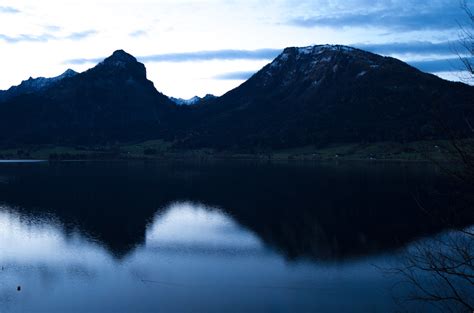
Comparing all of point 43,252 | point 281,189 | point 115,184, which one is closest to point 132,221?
point 43,252

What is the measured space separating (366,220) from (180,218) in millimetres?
37654

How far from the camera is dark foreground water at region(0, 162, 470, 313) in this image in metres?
45.0

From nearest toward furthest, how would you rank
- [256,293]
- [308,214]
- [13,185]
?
[256,293]
[308,214]
[13,185]

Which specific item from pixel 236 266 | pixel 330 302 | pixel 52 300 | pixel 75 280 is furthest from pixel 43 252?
pixel 330 302

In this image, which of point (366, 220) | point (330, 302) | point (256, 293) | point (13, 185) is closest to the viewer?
point (330, 302)

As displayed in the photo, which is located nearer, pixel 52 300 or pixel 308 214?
pixel 52 300

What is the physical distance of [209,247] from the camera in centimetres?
6856

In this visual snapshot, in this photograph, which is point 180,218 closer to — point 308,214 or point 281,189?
point 308,214

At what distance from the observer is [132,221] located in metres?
91.1

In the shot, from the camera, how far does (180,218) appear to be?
95.8m

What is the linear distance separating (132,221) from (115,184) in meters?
65.9

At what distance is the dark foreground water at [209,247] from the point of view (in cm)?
4500

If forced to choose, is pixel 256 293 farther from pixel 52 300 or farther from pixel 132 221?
pixel 132 221

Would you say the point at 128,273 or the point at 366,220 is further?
the point at 366,220
